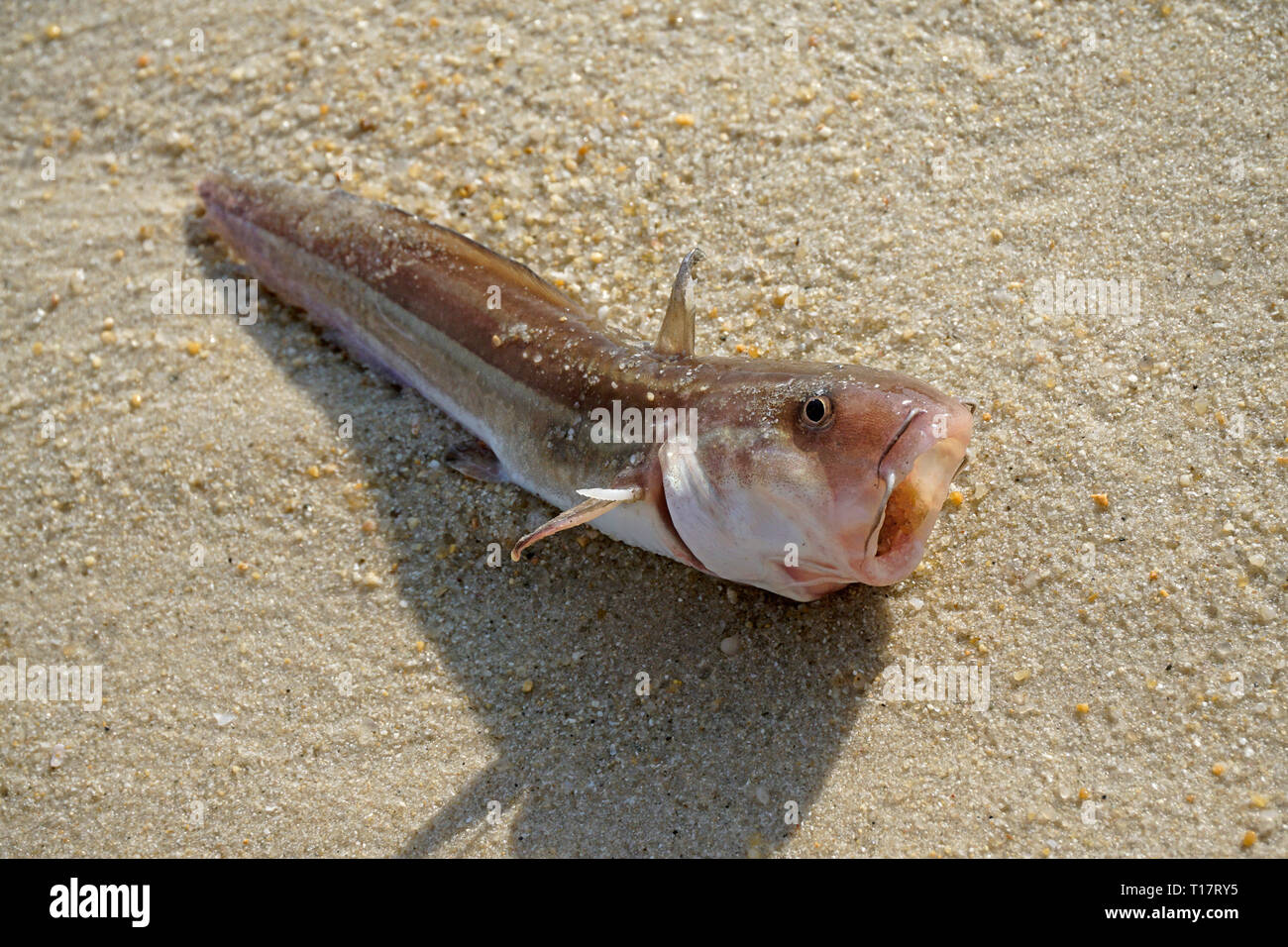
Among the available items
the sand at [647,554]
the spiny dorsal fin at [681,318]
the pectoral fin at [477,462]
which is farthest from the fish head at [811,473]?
the pectoral fin at [477,462]

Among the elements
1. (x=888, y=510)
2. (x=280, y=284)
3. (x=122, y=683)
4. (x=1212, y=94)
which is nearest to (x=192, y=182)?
(x=280, y=284)

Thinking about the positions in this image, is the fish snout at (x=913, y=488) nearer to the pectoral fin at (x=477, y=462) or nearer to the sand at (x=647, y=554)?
the sand at (x=647, y=554)

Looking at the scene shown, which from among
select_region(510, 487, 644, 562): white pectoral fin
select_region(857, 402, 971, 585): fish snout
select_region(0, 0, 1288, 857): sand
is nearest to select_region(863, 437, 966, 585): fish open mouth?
select_region(857, 402, 971, 585): fish snout

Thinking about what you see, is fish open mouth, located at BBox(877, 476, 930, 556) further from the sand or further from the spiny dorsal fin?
the spiny dorsal fin

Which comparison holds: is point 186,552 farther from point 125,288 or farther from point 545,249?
point 545,249

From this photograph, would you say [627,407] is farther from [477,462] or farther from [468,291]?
[468,291]

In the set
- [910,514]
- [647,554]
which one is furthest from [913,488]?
[647,554]
